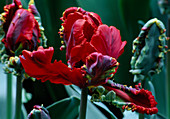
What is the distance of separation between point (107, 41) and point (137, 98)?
0.17 feet

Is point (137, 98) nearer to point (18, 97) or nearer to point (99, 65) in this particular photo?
point (99, 65)

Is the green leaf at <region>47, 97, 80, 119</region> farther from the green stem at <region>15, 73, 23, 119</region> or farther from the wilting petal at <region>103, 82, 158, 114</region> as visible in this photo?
the wilting petal at <region>103, 82, 158, 114</region>

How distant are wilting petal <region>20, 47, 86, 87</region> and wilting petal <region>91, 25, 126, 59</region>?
26 mm

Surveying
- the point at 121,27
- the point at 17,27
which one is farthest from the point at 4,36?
the point at 121,27

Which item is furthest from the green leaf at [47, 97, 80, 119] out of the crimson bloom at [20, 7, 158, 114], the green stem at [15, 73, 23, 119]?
the crimson bloom at [20, 7, 158, 114]

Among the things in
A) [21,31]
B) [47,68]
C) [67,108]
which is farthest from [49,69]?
[67,108]

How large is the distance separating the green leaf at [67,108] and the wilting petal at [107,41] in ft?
0.72

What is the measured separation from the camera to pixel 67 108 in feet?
1.50

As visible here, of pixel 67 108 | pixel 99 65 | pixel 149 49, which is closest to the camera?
pixel 99 65

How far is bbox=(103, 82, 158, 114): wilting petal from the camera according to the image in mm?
226

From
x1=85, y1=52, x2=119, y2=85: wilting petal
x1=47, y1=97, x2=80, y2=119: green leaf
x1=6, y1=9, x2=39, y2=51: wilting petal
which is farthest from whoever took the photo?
x1=47, y1=97, x2=80, y2=119: green leaf

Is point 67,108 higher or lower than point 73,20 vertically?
lower

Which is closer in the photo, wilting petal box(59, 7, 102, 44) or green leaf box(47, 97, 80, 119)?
wilting petal box(59, 7, 102, 44)

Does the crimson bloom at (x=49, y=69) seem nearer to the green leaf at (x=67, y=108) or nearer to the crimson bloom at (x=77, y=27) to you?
the crimson bloom at (x=77, y=27)
